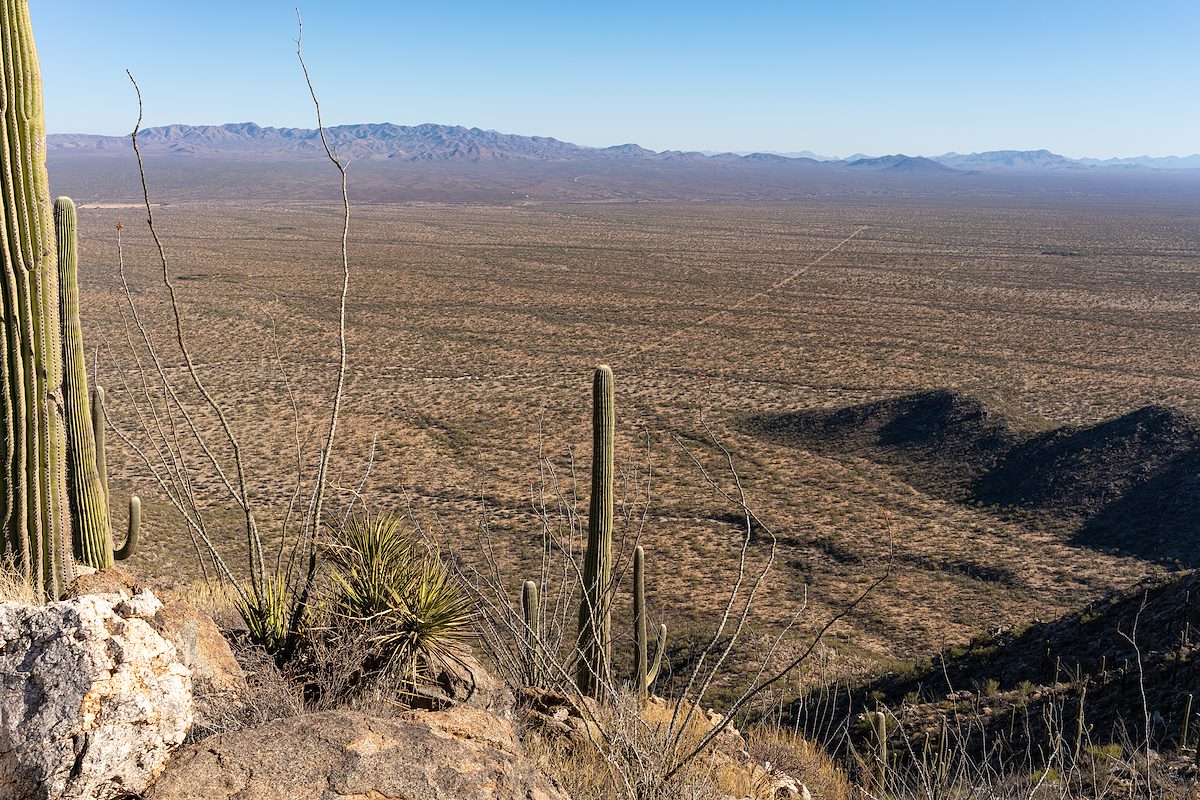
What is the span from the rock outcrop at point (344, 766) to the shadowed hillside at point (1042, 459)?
1494 centimetres

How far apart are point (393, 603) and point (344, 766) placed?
216cm

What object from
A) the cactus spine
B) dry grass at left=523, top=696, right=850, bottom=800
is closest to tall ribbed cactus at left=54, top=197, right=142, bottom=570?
the cactus spine

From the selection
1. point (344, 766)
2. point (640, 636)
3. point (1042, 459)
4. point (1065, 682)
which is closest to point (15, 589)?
point (344, 766)

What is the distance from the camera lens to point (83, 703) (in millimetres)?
2984

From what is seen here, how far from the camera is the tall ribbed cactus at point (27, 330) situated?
16.8 feet

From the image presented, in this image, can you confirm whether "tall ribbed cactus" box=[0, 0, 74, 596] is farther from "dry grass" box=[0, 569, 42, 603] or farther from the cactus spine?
the cactus spine

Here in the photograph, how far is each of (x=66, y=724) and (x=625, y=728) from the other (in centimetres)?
216

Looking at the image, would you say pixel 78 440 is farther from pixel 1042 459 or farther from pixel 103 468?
pixel 1042 459

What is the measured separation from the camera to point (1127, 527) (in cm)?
1639

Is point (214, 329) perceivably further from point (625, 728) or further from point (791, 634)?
point (625, 728)

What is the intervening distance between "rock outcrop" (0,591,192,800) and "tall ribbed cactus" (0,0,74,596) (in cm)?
239

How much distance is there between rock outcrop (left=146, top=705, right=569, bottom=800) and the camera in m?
3.01

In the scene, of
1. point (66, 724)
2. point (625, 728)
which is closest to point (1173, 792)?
point (625, 728)

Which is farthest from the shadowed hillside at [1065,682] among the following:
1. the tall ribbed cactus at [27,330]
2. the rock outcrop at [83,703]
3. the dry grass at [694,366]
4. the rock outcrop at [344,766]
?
the tall ribbed cactus at [27,330]
